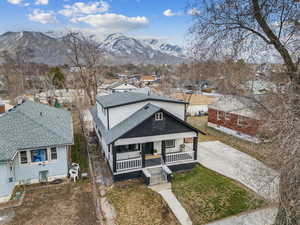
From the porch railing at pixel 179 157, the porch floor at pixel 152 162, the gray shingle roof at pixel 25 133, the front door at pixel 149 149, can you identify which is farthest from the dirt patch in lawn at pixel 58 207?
the porch railing at pixel 179 157

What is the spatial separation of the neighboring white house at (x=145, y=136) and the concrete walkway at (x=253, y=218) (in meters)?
4.39

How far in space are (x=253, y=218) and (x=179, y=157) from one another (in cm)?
575

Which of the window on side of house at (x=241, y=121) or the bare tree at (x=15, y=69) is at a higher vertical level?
the bare tree at (x=15, y=69)

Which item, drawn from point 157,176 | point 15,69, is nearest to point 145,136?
point 157,176

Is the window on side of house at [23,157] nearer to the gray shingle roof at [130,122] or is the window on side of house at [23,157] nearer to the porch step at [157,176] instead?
the gray shingle roof at [130,122]

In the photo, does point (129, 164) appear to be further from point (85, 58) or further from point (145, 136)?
point (85, 58)

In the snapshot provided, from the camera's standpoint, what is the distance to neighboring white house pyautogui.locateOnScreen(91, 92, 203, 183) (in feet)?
40.6

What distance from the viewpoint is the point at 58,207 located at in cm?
1002

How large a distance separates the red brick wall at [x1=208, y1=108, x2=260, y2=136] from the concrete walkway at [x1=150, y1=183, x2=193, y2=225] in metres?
11.1

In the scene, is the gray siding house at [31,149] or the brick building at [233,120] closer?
the gray siding house at [31,149]

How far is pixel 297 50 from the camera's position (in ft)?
20.2

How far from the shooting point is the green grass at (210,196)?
9859 mm

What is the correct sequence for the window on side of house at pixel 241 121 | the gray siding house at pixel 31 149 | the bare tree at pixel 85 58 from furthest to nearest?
1. the bare tree at pixel 85 58
2. the window on side of house at pixel 241 121
3. the gray siding house at pixel 31 149

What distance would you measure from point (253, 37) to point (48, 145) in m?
12.3
